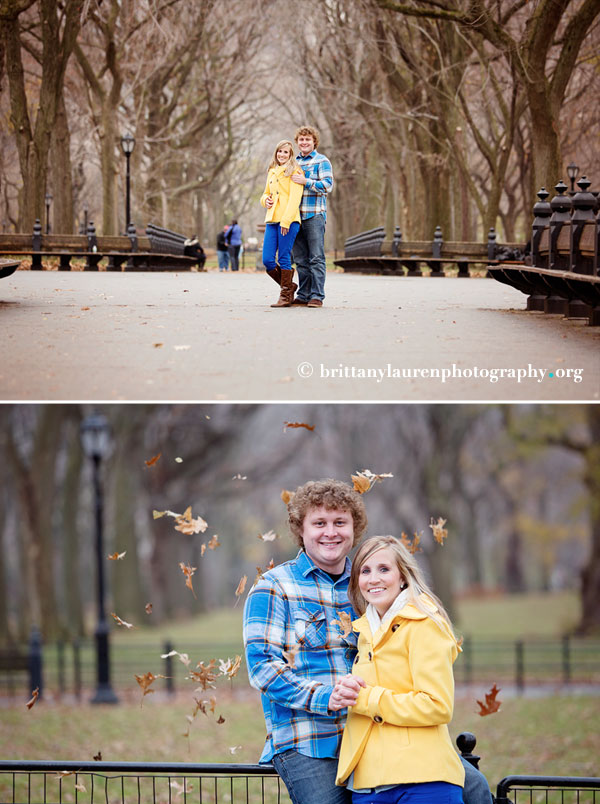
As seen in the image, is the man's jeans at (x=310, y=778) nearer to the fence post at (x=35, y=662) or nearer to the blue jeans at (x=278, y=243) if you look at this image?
the blue jeans at (x=278, y=243)

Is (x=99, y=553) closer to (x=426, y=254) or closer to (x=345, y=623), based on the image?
(x=345, y=623)

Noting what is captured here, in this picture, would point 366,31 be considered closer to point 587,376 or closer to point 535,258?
point 535,258

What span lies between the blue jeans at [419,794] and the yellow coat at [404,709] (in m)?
0.04

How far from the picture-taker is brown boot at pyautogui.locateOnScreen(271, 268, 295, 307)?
13367 millimetres

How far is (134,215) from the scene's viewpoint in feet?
156

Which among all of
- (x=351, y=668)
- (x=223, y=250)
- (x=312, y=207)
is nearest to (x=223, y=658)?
(x=312, y=207)

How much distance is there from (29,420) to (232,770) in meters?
20.5

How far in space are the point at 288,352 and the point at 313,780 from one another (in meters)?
4.95

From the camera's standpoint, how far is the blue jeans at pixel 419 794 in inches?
195

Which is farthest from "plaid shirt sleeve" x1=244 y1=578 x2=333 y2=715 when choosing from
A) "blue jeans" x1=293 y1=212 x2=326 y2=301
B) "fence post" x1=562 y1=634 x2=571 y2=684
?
"fence post" x1=562 y1=634 x2=571 y2=684

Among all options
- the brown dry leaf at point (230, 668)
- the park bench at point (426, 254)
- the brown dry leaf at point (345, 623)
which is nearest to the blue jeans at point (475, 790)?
the brown dry leaf at point (345, 623)

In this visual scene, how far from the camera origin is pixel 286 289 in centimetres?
1365

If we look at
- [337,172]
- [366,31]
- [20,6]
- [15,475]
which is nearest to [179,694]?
[15,475]

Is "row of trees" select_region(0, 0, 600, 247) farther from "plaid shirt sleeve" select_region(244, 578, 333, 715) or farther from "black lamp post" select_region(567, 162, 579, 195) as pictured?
"plaid shirt sleeve" select_region(244, 578, 333, 715)
